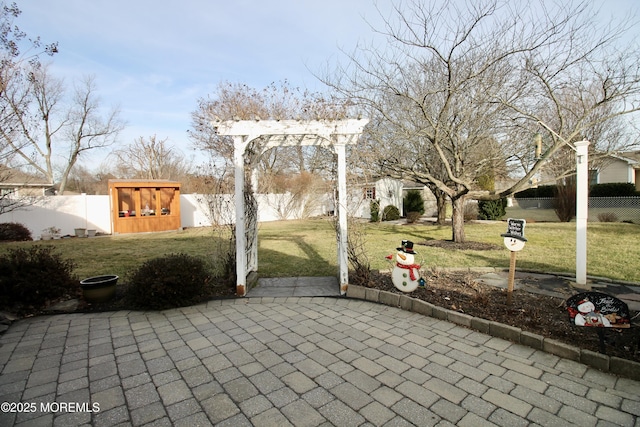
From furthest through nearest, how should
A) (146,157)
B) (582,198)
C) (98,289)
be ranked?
(146,157)
(582,198)
(98,289)

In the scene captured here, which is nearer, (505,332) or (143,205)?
(505,332)

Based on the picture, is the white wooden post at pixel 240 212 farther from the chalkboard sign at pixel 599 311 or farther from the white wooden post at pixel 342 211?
the chalkboard sign at pixel 599 311

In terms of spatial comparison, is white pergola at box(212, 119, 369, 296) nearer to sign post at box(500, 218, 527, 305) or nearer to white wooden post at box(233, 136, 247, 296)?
white wooden post at box(233, 136, 247, 296)

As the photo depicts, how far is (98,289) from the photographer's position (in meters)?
4.43

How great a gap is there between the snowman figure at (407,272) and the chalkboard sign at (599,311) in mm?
1739

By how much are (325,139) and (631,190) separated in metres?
20.8

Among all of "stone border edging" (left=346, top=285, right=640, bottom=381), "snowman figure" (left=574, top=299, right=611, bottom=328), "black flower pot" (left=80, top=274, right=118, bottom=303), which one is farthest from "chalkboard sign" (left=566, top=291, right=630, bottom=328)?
"black flower pot" (left=80, top=274, right=118, bottom=303)

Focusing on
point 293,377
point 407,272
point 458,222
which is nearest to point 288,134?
point 407,272

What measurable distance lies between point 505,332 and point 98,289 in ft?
17.0

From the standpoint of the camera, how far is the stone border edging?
2533mm

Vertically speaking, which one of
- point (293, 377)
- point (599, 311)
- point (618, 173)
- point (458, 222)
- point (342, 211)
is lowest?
point (293, 377)

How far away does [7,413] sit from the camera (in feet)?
7.09

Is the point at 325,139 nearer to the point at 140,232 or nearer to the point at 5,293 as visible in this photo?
the point at 5,293

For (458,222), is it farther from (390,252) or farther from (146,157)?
(146,157)
